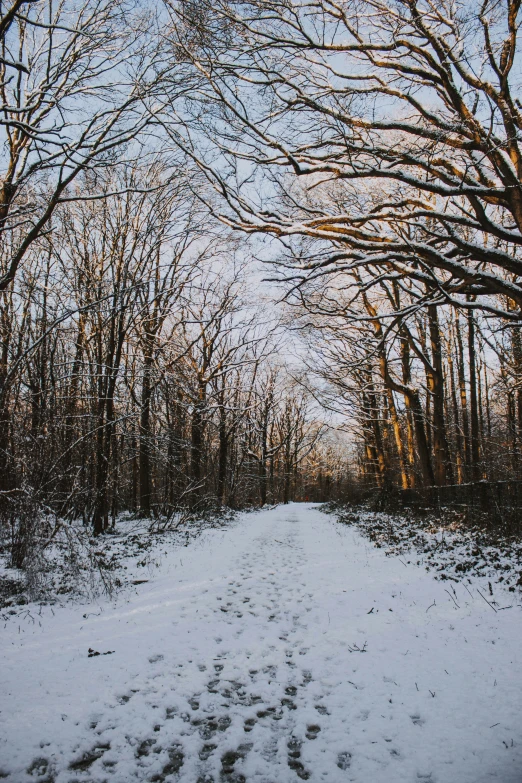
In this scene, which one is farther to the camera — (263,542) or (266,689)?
(263,542)

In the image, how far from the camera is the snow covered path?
239cm

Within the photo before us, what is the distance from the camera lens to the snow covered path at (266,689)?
2.39m

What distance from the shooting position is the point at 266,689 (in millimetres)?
3260

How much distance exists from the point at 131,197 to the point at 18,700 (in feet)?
39.8

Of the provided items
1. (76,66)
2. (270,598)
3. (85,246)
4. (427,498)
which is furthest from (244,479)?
(76,66)

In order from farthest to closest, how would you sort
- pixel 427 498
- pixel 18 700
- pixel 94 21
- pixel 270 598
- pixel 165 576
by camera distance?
pixel 427 498
pixel 165 576
pixel 94 21
pixel 270 598
pixel 18 700

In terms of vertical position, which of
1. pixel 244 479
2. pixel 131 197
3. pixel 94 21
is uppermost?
pixel 131 197

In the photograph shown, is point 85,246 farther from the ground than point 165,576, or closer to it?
farther from the ground

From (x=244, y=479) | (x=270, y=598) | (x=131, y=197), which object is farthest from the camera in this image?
(x=244, y=479)

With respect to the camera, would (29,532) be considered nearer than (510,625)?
No

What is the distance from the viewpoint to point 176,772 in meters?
2.33

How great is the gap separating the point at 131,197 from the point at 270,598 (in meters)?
11.5

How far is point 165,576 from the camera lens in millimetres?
6762

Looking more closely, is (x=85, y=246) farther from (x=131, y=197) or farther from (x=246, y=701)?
(x=246, y=701)
